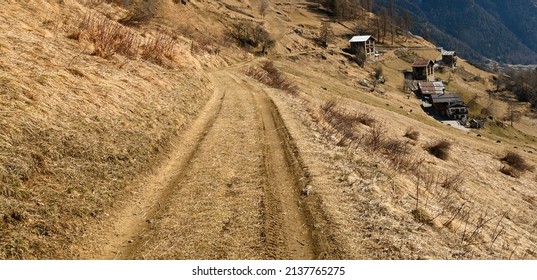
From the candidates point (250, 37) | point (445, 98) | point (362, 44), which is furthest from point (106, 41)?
point (362, 44)

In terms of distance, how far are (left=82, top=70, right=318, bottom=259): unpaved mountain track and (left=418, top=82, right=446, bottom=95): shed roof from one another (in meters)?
96.2

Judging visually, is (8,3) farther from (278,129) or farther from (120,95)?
(278,129)

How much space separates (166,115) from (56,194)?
7.88m

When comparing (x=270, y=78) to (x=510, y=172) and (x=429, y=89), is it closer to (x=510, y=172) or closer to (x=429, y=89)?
(x=510, y=172)

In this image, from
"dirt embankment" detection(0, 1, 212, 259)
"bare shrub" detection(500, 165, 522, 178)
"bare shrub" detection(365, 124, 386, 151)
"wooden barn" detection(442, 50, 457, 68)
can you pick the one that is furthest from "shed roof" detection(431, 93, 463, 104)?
"dirt embankment" detection(0, 1, 212, 259)

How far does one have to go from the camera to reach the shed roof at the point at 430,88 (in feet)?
334

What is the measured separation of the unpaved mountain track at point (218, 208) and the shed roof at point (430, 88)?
9618 cm

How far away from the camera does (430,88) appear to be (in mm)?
103438

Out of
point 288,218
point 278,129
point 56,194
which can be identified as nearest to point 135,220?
point 56,194

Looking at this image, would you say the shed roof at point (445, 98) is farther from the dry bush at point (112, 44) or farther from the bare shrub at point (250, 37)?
the dry bush at point (112, 44)

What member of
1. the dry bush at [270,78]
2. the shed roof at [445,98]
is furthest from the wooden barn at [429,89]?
the dry bush at [270,78]

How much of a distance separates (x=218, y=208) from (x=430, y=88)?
105 meters

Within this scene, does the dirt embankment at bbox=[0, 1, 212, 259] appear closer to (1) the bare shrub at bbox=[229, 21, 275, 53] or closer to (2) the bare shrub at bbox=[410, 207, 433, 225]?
(2) the bare shrub at bbox=[410, 207, 433, 225]

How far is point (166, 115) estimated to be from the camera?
15.9m
